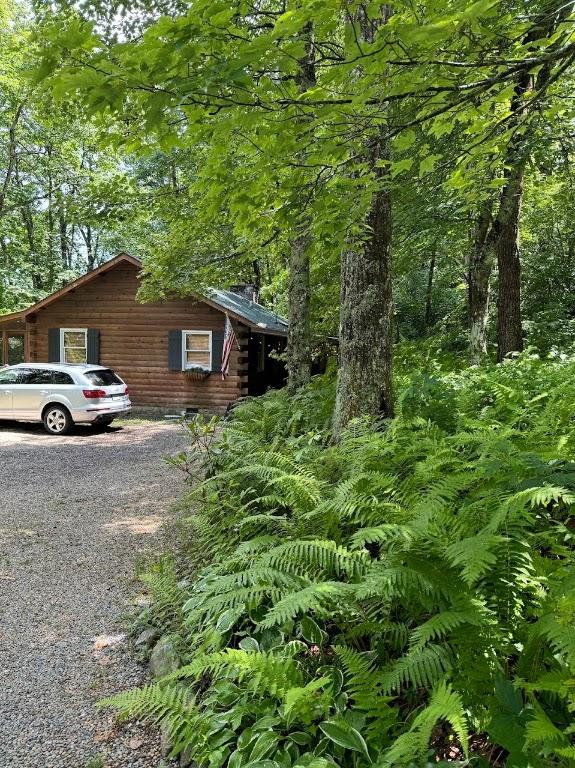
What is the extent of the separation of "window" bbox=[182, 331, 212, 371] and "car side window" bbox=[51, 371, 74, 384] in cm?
483

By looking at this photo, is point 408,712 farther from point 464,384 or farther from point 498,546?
point 464,384

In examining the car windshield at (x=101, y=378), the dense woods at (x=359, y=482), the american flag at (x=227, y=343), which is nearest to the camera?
the dense woods at (x=359, y=482)

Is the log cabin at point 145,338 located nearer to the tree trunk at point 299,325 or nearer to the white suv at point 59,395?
the white suv at point 59,395

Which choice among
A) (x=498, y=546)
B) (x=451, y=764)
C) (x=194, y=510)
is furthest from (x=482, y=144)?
(x=194, y=510)

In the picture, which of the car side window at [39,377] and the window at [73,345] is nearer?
the car side window at [39,377]

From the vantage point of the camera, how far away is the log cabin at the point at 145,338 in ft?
55.8

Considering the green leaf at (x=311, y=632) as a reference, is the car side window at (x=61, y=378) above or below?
above

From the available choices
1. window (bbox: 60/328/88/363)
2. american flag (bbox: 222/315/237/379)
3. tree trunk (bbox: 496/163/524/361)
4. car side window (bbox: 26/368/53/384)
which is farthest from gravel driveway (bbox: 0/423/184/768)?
window (bbox: 60/328/88/363)

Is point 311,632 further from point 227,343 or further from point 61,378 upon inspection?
point 227,343

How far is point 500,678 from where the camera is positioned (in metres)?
1.84

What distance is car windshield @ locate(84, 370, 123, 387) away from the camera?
42.5 feet

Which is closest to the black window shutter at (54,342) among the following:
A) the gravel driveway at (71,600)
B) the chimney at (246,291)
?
the chimney at (246,291)

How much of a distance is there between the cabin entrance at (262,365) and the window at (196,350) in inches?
62.2

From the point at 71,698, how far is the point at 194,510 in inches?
134
